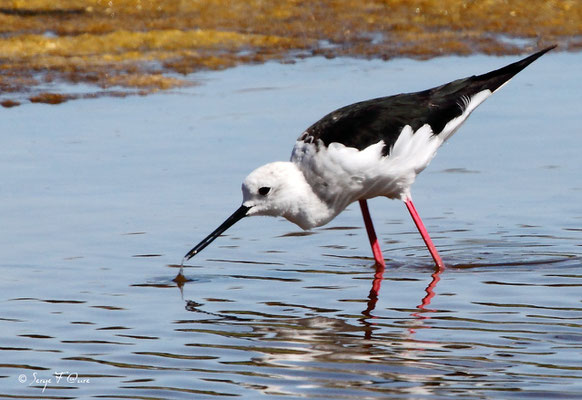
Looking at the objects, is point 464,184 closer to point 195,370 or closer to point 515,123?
point 515,123

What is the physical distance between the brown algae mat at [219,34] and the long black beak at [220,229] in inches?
160

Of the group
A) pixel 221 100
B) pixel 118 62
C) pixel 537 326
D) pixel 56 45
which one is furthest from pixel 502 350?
pixel 56 45

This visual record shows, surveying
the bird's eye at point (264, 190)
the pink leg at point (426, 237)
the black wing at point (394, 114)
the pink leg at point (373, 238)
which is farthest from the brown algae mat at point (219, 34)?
the bird's eye at point (264, 190)

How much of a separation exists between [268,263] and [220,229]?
0.30 meters

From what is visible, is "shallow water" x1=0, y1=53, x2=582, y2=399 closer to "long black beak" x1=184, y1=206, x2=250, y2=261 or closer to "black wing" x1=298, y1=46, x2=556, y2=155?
"long black beak" x1=184, y1=206, x2=250, y2=261

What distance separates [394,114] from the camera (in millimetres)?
6004

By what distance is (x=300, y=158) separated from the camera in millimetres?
5656

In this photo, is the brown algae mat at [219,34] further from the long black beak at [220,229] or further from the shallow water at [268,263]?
the long black beak at [220,229]

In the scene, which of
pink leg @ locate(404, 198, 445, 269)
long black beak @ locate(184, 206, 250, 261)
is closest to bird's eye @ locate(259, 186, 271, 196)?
long black beak @ locate(184, 206, 250, 261)

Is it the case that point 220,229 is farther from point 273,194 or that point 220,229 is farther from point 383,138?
point 383,138

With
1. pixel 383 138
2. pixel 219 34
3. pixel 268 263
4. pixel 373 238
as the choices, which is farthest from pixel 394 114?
pixel 219 34

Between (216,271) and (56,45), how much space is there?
6.17m

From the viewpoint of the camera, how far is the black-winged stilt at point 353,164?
5.57 meters

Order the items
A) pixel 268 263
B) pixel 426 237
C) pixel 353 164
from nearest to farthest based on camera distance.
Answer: pixel 353 164, pixel 268 263, pixel 426 237
